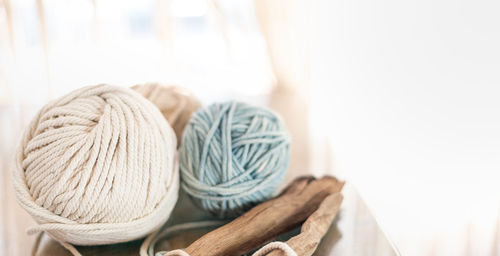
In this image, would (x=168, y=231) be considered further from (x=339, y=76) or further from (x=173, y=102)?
(x=339, y=76)

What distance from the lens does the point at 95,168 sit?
25.7 inches

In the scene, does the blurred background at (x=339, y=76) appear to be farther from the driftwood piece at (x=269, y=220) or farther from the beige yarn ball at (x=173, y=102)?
the beige yarn ball at (x=173, y=102)

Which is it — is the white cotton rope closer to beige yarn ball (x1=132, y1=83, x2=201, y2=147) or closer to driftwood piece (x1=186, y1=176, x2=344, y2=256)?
driftwood piece (x1=186, y1=176, x2=344, y2=256)

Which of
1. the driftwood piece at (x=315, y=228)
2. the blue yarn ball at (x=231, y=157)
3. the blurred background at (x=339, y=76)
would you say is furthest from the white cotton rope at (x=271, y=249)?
the blurred background at (x=339, y=76)

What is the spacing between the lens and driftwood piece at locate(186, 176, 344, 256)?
685mm

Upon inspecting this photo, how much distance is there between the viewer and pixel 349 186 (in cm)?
97

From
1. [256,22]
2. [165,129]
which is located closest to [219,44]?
[256,22]

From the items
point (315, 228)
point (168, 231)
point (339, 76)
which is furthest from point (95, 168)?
point (339, 76)

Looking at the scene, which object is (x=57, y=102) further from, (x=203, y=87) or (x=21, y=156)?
(x=203, y=87)

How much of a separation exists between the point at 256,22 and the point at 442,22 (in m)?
0.63

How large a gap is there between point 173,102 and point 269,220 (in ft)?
0.87

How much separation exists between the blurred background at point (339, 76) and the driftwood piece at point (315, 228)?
0.37 ft

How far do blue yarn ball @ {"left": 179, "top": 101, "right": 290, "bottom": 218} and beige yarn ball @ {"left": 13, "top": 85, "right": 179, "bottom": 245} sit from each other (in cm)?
6

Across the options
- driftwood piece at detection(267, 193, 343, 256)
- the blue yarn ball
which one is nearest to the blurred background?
driftwood piece at detection(267, 193, 343, 256)
